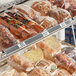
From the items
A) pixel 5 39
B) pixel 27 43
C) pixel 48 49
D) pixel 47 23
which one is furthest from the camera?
pixel 48 49

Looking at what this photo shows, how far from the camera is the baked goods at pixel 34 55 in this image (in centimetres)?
163

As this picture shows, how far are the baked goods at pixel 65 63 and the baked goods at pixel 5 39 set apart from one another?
56 cm

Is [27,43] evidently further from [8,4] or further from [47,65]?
[8,4]

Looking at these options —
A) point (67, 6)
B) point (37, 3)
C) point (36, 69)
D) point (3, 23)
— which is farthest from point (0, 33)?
point (67, 6)

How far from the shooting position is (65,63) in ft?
5.38

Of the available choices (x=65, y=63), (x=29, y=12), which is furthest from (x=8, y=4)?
(x=65, y=63)

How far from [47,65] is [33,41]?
1.46 feet

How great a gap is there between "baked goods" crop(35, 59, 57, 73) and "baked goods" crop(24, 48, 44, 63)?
1.8 inches

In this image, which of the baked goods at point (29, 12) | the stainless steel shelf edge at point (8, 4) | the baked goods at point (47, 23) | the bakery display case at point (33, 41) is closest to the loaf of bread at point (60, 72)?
the bakery display case at point (33, 41)

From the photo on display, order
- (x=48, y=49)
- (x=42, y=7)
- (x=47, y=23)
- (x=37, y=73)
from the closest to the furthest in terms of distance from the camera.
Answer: (x=37, y=73) → (x=47, y=23) → (x=48, y=49) → (x=42, y=7)

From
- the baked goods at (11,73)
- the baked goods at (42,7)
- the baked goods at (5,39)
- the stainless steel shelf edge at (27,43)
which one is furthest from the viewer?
the baked goods at (42,7)

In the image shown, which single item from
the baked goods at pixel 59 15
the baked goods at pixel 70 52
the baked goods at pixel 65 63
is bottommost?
the baked goods at pixel 70 52

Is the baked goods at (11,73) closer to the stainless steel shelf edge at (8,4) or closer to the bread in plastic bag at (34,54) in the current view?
the bread in plastic bag at (34,54)

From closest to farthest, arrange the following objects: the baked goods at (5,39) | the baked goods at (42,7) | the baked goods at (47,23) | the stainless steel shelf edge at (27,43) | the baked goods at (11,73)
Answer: the stainless steel shelf edge at (27,43) → the baked goods at (5,39) → the baked goods at (11,73) → the baked goods at (47,23) → the baked goods at (42,7)
